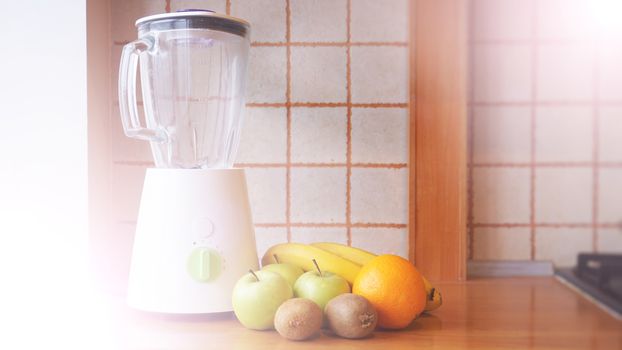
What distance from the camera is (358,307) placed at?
2.71 ft

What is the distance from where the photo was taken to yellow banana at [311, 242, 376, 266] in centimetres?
104

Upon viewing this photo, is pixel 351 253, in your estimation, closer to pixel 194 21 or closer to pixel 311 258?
pixel 311 258

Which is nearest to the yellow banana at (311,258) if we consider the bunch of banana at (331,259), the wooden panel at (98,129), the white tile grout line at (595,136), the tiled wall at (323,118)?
the bunch of banana at (331,259)

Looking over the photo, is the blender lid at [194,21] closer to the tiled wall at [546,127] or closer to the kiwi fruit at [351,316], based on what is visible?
the kiwi fruit at [351,316]

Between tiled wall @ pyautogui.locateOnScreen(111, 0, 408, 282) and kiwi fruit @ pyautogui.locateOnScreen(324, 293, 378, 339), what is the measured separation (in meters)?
0.42

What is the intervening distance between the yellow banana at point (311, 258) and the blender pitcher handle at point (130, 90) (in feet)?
0.92

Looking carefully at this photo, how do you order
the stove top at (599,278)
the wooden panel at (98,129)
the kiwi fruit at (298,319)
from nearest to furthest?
the kiwi fruit at (298,319) < the stove top at (599,278) < the wooden panel at (98,129)

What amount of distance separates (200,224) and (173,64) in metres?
0.28

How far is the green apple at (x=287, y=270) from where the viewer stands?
0.93m

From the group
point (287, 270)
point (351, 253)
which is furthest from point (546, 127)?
point (287, 270)

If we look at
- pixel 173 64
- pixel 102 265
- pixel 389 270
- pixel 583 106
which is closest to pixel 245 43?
pixel 173 64

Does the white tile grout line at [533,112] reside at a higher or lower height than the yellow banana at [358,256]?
higher

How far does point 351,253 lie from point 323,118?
0.32m

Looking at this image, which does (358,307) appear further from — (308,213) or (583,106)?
(583,106)
